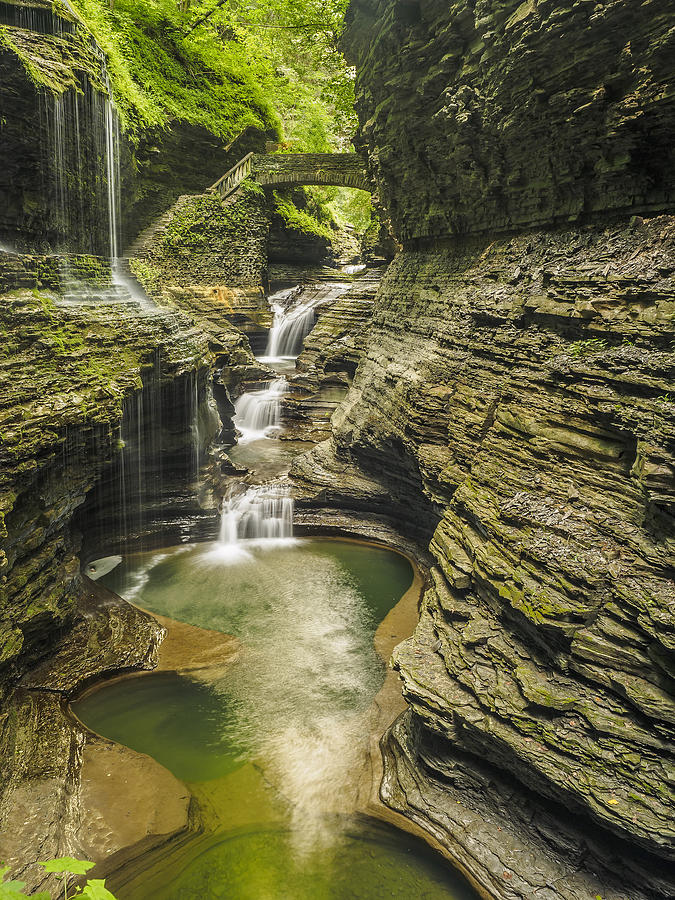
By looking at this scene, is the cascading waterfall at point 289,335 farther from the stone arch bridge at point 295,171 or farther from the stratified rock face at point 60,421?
the stratified rock face at point 60,421

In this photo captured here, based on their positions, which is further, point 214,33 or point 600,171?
point 214,33

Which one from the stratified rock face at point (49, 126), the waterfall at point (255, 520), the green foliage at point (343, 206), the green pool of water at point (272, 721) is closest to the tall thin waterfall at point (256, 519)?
the waterfall at point (255, 520)

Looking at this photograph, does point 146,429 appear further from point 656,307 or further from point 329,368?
point 656,307

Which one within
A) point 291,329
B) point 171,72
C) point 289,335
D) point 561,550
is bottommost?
point 561,550

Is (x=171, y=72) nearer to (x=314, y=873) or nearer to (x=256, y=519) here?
(x=256, y=519)

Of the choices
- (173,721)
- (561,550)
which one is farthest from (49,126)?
(561,550)

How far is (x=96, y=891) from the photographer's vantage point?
6.80 feet

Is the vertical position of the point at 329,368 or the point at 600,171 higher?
the point at 600,171

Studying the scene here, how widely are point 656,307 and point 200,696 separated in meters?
8.53

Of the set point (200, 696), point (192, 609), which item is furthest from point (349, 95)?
point (200, 696)

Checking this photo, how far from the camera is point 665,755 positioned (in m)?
4.79

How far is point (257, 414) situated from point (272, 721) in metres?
12.8

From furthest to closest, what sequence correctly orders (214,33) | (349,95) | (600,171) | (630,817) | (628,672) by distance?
(214,33)
(349,95)
(600,171)
(628,672)
(630,817)

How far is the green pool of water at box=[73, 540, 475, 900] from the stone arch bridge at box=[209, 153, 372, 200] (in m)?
17.0
